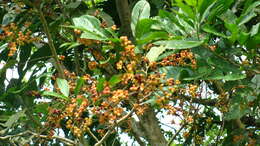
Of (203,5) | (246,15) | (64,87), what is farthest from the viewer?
(64,87)

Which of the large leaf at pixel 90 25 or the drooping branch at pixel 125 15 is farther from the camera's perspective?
the drooping branch at pixel 125 15

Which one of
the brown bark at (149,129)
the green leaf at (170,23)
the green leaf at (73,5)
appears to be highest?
the green leaf at (73,5)

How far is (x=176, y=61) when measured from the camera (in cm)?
193

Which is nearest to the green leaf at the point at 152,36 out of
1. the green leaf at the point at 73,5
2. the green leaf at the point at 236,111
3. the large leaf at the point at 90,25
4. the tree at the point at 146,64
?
the tree at the point at 146,64

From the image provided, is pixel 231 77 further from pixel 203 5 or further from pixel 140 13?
pixel 140 13

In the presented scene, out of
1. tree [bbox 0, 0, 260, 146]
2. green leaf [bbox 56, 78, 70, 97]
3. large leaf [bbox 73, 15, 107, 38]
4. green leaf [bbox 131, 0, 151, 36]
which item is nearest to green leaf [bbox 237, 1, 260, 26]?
tree [bbox 0, 0, 260, 146]

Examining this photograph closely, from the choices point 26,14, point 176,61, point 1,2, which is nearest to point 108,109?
point 176,61

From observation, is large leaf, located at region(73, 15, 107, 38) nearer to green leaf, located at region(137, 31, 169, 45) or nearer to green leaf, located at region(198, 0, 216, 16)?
green leaf, located at region(137, 31, 169, 45)

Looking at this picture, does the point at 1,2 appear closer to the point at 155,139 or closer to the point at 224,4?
the point at 155,139

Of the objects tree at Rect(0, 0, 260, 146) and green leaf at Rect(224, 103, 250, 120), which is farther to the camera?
green leaf at Rect(224, 103, 250, 120)

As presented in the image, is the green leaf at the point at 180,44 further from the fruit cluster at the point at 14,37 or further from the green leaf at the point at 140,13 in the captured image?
the fruit cluster at the point at 14,37

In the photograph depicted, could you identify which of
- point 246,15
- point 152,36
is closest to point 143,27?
point 152,36

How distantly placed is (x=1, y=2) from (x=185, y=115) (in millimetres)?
1223

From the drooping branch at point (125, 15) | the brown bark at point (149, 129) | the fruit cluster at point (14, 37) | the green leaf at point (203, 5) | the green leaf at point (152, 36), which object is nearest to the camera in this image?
the green leaf at point (203, 5)
